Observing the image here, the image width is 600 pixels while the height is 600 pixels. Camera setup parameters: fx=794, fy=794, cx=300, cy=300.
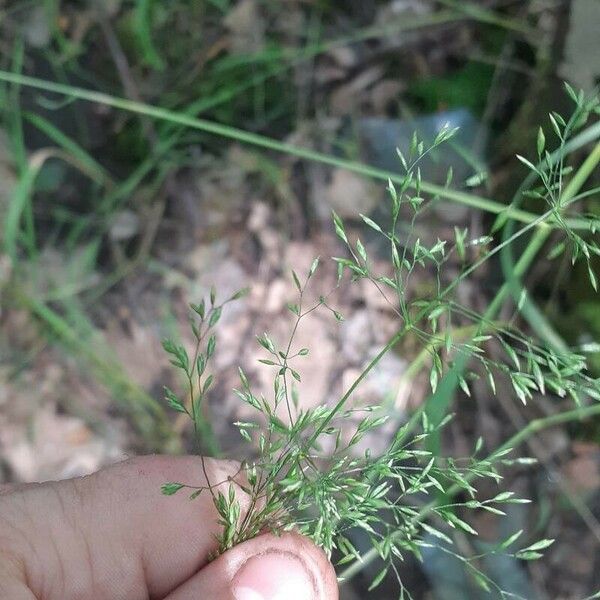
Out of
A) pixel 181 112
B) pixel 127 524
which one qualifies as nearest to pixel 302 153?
pixel 127 524

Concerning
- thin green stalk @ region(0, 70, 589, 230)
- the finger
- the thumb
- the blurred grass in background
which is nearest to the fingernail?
the thumb

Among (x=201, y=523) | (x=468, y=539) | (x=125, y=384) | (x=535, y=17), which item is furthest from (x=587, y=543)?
(x=535, y=17)

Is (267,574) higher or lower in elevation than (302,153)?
lower

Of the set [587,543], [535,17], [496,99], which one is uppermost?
[535,17]

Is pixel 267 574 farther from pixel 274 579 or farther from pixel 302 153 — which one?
pixel 302 153

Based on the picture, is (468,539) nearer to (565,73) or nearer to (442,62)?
(565,73)

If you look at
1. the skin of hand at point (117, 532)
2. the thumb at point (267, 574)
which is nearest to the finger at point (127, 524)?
the skin of hand at point (117, 532)

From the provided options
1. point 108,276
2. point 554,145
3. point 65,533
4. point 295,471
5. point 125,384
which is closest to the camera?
point 295,471
